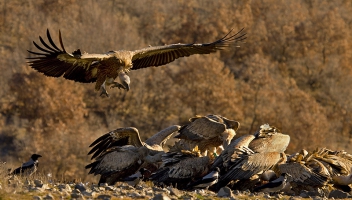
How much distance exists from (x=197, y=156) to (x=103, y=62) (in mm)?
2210

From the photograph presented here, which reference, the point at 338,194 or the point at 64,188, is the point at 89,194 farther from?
the point at 338,194

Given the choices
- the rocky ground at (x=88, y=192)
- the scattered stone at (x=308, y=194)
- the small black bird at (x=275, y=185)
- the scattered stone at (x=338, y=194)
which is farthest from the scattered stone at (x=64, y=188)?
the scattered stone at (x=338, y=194)

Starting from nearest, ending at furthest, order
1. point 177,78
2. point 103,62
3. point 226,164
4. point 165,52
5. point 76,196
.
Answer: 1. point 76,196
2. point 226,164
3. point 103,62
4. point 165,52
5. point 177,78

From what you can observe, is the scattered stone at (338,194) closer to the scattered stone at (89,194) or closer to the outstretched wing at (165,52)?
the outstretched wing at (165,52)

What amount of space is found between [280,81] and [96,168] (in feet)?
139

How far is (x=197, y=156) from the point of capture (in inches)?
587

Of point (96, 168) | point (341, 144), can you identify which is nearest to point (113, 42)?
point (341, 144)

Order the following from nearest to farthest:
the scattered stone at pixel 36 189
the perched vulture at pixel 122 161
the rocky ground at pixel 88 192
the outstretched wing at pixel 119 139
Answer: the rocky ground at pixel 88 192, the scattered stone at pixel 36 189, the perched vulture at pixel 122 161, the outstretched wing at pixel 119 139

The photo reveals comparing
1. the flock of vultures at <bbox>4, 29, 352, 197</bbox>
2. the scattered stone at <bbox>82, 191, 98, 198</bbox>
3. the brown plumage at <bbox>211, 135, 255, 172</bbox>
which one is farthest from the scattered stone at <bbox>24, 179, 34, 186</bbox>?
the brown plumage at <bbox>211, 135, 255, 172</bbox>

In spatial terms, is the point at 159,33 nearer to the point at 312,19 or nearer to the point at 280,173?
the point at 312,19

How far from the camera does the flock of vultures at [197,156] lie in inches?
558

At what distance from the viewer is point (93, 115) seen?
165ft

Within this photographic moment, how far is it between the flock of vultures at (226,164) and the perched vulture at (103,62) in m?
1.29

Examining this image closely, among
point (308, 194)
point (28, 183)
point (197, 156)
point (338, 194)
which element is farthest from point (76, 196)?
point (338, 194)
